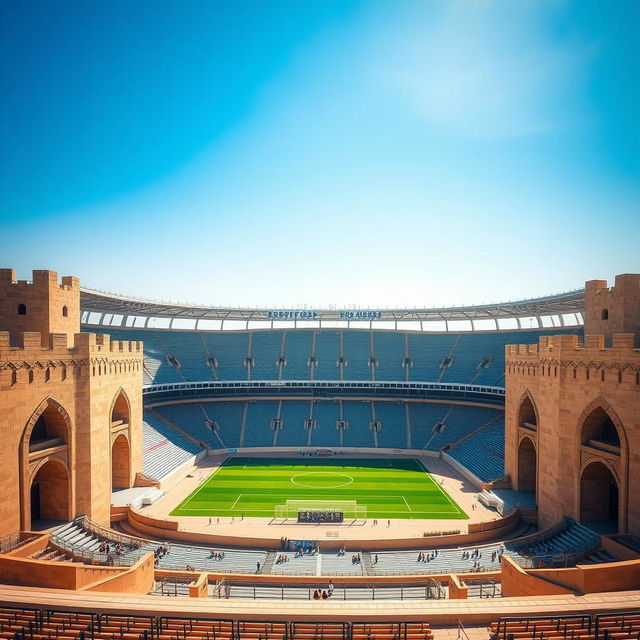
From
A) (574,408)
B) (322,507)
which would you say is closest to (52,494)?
(322,507)

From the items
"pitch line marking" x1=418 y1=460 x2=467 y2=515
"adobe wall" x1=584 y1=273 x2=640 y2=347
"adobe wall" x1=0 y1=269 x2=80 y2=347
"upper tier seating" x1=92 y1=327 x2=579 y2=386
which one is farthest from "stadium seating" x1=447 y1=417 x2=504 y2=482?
"adobe wall" x1=0 y1=269 x2=80 y2=347

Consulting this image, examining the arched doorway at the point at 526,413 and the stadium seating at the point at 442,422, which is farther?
the stadium seating at the point at 442,422

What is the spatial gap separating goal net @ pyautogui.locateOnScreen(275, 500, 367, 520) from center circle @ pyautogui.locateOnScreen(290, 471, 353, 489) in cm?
452

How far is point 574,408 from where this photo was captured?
25.8 m

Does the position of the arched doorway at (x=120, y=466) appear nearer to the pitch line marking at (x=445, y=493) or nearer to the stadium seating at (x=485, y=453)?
the pitch line marking at (x=445, y=493)

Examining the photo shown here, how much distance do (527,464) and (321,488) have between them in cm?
1687

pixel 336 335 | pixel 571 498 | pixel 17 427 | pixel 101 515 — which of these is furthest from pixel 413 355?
pixel 17 427

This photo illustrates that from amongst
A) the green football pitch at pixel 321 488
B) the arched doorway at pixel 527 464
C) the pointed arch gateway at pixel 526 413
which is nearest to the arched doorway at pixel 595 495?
the pointed arch gateway at pixel 526 413

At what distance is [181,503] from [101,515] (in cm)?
863

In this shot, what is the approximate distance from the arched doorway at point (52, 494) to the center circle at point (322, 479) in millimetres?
20465

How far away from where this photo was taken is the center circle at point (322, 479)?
135 ft

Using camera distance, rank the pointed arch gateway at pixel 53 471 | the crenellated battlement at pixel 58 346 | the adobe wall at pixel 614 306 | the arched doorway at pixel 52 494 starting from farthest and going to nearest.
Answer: the adobe wall at pixel 614 306
the arched doorway at pixel 52 494
the pointed arch gateway at pixel 53 471
the crenellated battlement at pixel 58 346

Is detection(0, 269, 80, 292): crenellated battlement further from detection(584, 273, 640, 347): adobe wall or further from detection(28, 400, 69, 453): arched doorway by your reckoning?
detection(584, 273, 640, 347): adobe wall

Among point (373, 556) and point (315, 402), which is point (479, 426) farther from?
point (373, 556)
